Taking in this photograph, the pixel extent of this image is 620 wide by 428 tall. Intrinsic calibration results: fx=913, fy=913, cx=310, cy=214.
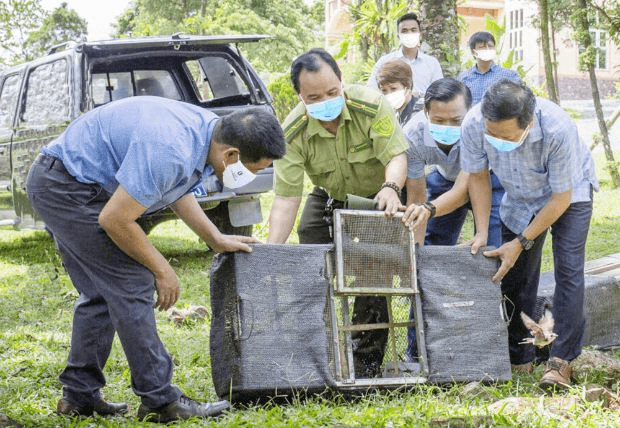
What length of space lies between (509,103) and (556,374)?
1342 mm

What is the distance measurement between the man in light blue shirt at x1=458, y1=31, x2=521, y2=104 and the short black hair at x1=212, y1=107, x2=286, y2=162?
4.18m

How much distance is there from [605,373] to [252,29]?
2209 centimetres

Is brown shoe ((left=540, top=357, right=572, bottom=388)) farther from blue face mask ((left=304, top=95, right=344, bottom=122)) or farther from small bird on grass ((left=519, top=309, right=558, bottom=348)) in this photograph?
blue face mask ((left=304, top=95, right=344, bottom=122))

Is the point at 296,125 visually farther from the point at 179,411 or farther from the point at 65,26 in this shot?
the point at 65,26

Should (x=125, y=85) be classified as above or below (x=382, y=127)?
above

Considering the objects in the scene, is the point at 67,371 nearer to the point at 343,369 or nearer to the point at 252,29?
Result: the point at 343,369

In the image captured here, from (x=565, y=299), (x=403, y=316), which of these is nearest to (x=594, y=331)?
(x=565, y=299)

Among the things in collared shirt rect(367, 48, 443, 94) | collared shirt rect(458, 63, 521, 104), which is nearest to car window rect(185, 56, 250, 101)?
collared shirt rect(367, 48, 443, 94)

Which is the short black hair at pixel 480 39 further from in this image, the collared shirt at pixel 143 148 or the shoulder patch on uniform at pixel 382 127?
the collared shirt at pixel 143 148

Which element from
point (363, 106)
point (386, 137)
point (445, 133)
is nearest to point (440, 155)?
point (445, 133)

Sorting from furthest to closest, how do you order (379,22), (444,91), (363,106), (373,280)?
(379,22) < (444,91) < (363,106) < (373,280)

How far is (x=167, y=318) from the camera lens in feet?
20.4

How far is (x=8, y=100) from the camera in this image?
894cm

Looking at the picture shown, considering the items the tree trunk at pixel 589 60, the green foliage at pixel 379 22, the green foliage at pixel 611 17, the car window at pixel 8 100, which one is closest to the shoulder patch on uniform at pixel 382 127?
the car window at pixel 8 100
